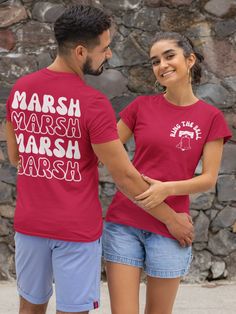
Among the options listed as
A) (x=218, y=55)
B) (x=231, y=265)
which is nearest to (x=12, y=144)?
(x=218, y=55)

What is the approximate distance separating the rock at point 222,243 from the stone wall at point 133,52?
14 cm

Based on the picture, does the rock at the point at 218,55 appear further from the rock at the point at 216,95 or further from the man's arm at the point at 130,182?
the man's arm at the point at 130,182

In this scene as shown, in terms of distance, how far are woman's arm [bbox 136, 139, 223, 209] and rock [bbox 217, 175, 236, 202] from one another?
1.83 m

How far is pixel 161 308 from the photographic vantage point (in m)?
2.59

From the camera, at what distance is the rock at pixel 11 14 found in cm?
424

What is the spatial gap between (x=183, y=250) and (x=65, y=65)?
91 centimetres

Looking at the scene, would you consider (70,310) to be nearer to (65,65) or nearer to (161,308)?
(161,308)

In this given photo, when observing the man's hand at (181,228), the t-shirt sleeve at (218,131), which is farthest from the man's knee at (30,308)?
the t-shirt sleeve at (218,131)

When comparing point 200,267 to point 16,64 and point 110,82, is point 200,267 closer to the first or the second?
point 110,82

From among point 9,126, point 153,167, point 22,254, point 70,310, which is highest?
point 9,126

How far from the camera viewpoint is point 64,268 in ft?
7.39

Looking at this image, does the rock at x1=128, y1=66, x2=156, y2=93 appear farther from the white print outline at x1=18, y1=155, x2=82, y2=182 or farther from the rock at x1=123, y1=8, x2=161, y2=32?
the white print outline at x1=18, y1=155, x2=82, y2=182

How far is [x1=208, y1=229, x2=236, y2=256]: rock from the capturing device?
4.41m

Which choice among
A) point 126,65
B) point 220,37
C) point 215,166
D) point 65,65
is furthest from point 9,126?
point 220,37
